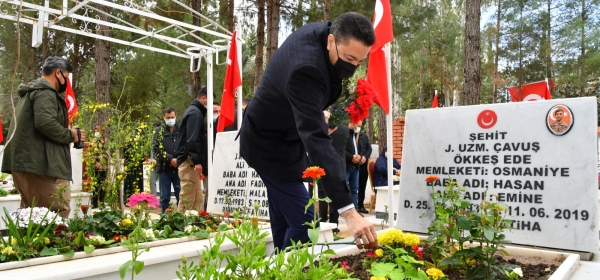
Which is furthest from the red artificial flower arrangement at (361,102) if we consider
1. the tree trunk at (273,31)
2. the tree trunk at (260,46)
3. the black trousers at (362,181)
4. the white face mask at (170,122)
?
the tree trunk at (260,46)

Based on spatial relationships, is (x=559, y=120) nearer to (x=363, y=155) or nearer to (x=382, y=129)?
(x=363, y=155)

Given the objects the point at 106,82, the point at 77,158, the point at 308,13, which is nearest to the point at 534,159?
the point at 77,158

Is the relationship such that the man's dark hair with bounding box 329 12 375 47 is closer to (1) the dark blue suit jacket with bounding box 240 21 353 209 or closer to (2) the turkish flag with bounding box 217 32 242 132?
(1) the dark blue suit jacket with bounding box 240 21 353 209

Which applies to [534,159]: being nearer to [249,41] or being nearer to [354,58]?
[354,58]

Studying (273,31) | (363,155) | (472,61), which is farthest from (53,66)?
(273,31)

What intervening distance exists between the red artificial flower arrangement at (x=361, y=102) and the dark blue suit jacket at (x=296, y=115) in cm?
43

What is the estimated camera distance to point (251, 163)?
2.85 meters

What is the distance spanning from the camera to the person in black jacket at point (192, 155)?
6.21 m

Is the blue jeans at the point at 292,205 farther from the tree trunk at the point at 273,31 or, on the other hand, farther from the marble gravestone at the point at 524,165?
the tree trunk at the point at 273,31

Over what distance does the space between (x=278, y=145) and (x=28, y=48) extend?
20059mm

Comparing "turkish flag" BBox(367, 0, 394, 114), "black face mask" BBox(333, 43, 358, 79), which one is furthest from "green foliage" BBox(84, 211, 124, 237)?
"turkish flag" BBox(367, 0, 394, 114)

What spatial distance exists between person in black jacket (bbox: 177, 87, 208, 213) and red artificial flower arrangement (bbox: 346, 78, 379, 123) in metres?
3.57

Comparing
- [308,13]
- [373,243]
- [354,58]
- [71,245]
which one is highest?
[308,13]

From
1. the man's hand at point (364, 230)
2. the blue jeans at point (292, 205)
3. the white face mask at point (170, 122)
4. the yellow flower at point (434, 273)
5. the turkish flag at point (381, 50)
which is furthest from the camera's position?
the white face mask at point (170, 122)
